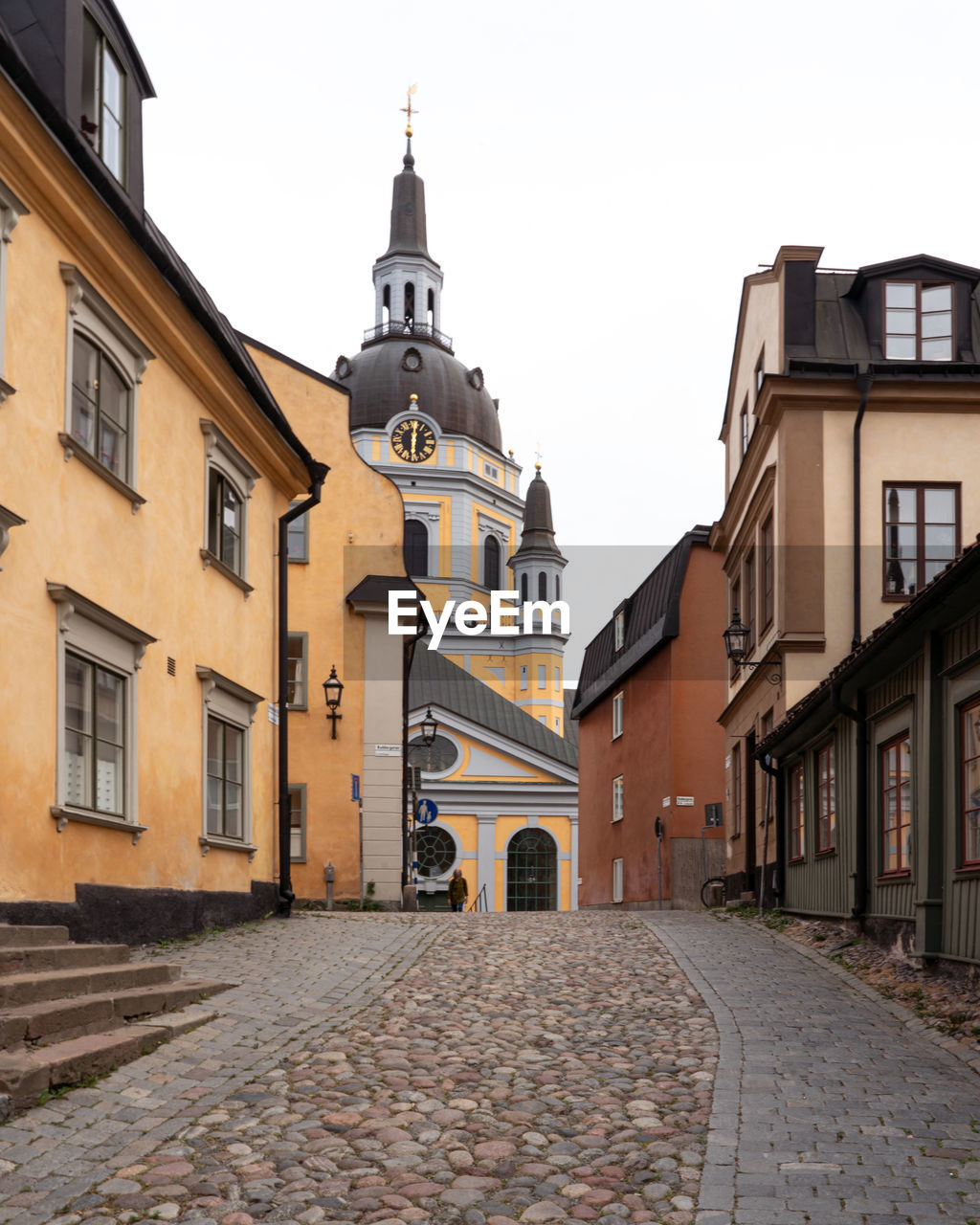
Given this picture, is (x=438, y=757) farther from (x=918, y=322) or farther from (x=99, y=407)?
(x=99, y=407)

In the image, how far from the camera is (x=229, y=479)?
1659cm

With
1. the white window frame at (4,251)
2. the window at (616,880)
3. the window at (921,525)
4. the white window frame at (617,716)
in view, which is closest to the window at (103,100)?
the white window frame at (4,251)

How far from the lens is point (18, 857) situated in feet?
34.1

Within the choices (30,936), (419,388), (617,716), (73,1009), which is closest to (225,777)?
(30,936)

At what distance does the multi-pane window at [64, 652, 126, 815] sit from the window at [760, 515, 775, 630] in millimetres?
10490

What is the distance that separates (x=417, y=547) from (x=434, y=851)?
34.0 meters

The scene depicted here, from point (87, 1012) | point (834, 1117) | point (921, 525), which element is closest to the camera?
point (834, 1117)

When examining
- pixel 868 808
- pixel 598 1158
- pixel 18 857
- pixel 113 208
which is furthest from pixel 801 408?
pixel 598 1158

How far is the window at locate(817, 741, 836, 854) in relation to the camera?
629 inches

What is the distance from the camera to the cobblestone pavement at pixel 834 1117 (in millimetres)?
5738

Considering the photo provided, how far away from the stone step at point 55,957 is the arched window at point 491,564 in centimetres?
8200

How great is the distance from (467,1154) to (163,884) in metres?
7.52

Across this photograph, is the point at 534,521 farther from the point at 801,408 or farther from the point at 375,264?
the point at 801,408

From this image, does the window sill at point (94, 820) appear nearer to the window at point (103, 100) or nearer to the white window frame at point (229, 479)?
the white window frame at point (229, 479)
